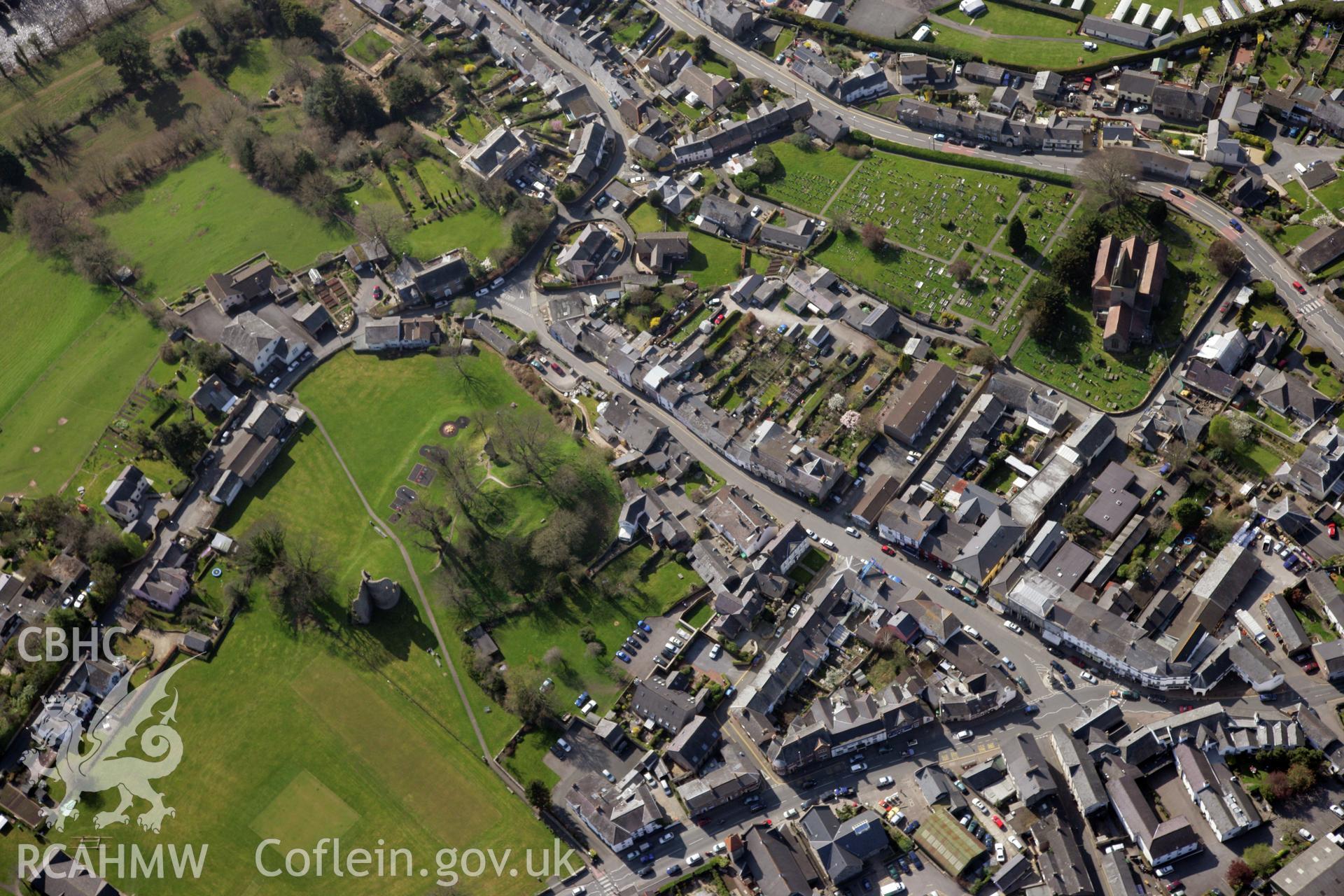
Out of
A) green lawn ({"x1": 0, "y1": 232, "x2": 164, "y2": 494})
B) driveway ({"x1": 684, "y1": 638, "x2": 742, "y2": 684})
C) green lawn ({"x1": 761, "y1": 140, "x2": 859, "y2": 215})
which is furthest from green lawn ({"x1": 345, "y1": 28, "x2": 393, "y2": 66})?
driveway ({"x1": 684, "y1": 638, "x2": 742, "y2": 684})

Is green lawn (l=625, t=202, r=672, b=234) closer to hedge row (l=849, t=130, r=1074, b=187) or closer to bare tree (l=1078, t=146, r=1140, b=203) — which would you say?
hedge row (l=849, t=130, r=1074, b=187)

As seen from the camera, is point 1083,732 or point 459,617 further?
point 459,617

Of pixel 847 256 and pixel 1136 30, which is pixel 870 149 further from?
pixel 1136 30

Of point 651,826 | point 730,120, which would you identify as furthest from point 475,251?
point 651,826

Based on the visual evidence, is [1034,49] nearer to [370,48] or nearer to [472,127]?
[472,127]

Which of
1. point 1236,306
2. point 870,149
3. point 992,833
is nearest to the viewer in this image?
point 992,833
